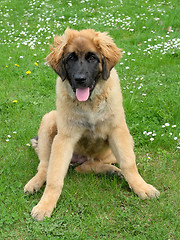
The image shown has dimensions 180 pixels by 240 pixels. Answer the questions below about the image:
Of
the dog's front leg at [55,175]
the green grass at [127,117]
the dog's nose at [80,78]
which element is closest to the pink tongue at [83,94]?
the dog's nose at [80,78]

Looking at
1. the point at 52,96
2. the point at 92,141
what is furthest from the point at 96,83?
the point at 52,96

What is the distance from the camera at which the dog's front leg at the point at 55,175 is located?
131 inches

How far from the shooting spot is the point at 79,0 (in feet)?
36.4

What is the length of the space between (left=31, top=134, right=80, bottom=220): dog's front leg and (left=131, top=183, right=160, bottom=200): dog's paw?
0.77 m

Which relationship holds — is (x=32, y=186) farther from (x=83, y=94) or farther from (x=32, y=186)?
(x=83, y=94)

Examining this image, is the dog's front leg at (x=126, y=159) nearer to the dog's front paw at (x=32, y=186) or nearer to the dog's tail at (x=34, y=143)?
the dog's front paw at (x=32, y=186)

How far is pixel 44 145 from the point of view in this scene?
4129 mm

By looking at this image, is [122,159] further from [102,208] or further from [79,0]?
[79,0]

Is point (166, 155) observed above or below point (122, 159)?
below

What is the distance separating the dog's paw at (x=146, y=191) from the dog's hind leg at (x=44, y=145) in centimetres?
104

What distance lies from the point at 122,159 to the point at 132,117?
1405 mm

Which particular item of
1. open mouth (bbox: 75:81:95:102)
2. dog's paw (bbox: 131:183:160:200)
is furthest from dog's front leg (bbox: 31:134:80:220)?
dog's paw (bbox: 131:183:160:200)

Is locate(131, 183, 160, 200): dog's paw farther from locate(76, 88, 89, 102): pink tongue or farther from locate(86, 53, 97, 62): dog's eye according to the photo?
locate(86, 53, 97, 62): dog's eye

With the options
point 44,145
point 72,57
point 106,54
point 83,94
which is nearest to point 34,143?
point 44,145
